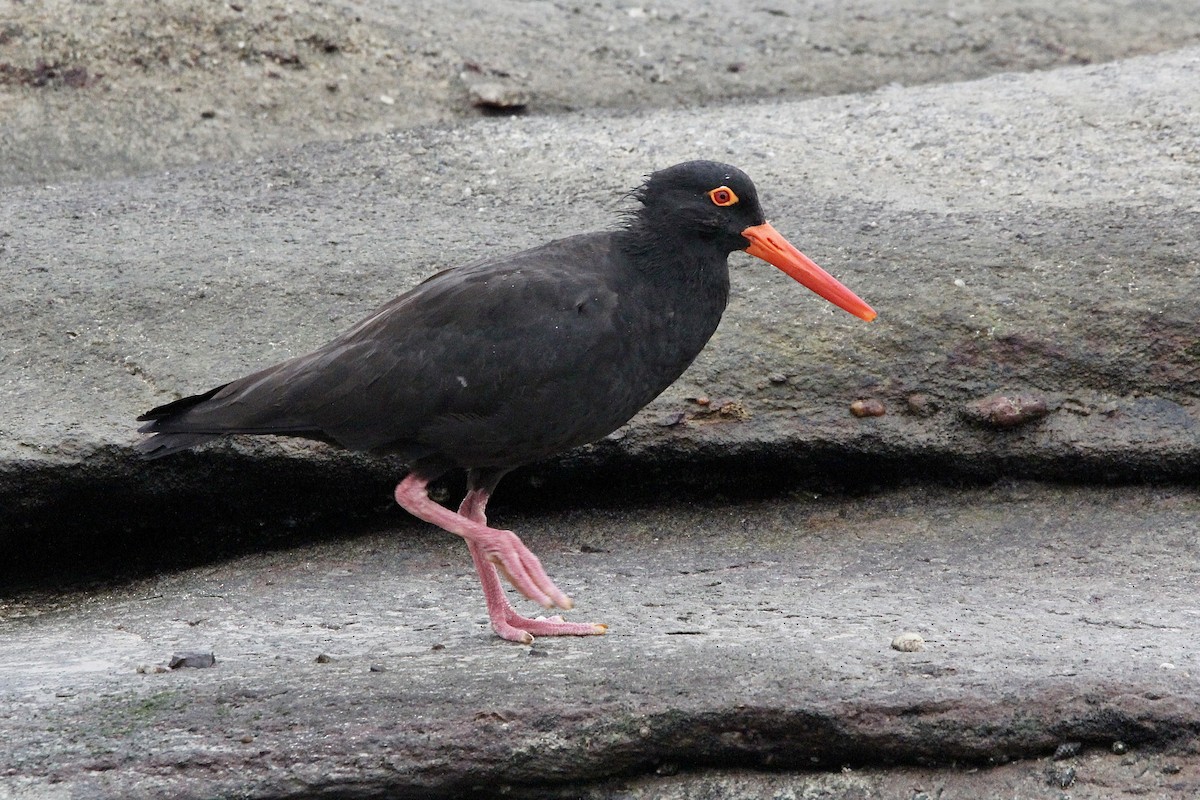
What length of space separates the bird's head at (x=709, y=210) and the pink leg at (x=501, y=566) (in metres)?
1.20

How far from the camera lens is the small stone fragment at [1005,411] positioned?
5.74 m

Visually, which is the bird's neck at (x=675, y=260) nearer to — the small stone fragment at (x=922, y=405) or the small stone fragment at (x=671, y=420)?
the small stone fragment at (x=671, y=420)

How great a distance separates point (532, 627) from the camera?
4750mm

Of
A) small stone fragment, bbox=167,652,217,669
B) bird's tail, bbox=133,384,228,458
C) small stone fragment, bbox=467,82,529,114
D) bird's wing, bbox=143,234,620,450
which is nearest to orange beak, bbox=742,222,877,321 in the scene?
bird's wing, bbox=143,234,620,450

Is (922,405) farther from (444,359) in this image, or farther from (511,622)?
(444,359)

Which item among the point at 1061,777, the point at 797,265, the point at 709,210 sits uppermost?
the point at 709,210

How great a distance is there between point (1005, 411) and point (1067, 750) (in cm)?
218

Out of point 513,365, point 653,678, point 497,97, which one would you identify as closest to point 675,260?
point 513,365

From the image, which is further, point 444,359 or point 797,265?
point 797,265

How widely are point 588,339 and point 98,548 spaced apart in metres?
2.66

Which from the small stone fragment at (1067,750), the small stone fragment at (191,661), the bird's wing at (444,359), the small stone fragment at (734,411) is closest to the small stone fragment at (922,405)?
the small stone fragment at (734,411)

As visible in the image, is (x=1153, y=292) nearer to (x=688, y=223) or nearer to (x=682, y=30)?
(x=688, y=223)

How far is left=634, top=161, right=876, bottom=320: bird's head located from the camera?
4.92 m

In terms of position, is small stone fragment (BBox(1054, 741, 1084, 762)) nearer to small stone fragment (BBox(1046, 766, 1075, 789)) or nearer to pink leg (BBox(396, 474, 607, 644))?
small stone fragment (BBox(1046, 766, 1075, 789))
